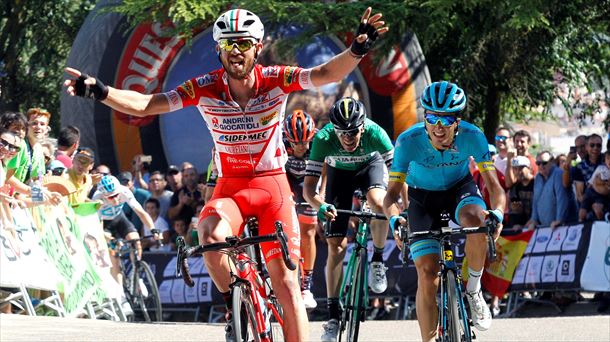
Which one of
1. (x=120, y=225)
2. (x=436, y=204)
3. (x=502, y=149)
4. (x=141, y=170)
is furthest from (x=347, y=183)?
(x=141, y=170)

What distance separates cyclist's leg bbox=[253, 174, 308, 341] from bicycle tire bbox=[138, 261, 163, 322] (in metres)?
8.01

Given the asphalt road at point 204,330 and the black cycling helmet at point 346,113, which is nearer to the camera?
the black cycling helmet at point 346,113

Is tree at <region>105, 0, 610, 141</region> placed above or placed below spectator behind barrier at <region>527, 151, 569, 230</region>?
above

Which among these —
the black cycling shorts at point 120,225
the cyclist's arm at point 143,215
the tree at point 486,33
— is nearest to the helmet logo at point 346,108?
the cyclist's arm at point 143,215

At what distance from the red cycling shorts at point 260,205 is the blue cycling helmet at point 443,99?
1128mm

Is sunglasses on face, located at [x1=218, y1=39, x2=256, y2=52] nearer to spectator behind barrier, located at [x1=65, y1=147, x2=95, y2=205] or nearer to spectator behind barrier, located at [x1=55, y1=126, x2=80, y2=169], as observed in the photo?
spectator behind barrier, located at [x1=65, y1=147, x2=95, y2=205]

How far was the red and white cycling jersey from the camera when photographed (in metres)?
8.33

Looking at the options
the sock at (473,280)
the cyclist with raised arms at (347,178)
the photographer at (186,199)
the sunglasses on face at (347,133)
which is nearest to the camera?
the sock at (473,280)

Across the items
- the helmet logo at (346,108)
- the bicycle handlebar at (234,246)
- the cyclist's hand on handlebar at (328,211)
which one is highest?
the helmet logo at (346,108)

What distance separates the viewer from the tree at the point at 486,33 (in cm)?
1728

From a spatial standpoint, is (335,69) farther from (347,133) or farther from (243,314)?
(347,133)

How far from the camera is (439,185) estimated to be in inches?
363

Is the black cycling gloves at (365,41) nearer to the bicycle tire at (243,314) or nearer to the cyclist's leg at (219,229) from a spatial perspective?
the cyclist's leg at (219,229)

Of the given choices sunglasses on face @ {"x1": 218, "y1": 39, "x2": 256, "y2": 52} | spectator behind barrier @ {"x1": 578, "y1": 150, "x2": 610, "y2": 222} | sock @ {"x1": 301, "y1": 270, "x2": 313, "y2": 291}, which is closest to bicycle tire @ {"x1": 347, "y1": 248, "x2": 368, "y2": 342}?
sock @ {"x1": 301, "y1": 270, "x2": 313, "y2": 291}
